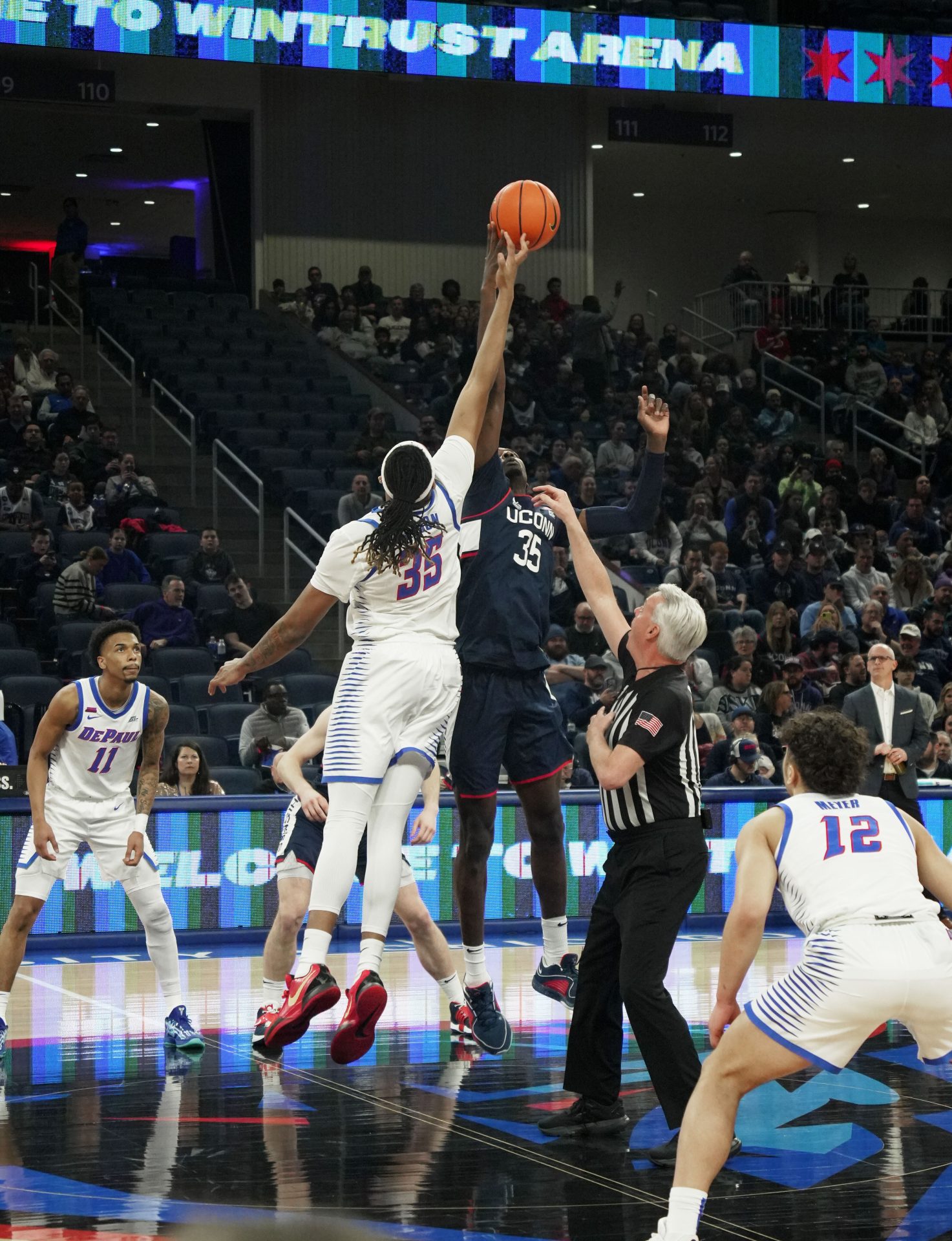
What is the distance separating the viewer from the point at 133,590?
48.0ft

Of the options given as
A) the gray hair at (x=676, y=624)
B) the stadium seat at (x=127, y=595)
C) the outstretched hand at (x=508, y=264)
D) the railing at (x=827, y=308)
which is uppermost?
the railing at (x=827, y=308)

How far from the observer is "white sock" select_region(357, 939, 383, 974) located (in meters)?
5.45

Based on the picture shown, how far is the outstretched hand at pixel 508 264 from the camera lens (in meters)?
6.14

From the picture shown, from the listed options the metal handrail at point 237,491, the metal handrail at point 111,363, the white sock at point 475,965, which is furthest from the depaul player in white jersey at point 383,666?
the metal handrail at point 111,363

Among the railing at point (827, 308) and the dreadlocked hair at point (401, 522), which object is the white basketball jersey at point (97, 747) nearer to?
the dreadlocked hair at point (401, 522)

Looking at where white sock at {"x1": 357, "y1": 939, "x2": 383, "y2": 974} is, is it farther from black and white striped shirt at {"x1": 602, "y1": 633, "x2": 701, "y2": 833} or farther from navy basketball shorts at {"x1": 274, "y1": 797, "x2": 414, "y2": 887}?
navy basketball shorts at {"x1": 274, "y1": 797, "x2": 414, "y2": 887}

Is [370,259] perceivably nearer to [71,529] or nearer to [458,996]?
[71,529]

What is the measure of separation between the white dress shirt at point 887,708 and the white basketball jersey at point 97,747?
5350 millimetres

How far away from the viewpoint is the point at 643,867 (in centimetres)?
554

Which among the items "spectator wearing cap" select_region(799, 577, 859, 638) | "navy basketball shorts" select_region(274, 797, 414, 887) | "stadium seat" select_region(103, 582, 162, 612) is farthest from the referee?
"spectator wearing cap" select_region(799, 577, 859, 638)

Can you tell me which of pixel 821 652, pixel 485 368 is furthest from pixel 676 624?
pixel 821 652

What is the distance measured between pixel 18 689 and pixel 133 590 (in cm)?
183

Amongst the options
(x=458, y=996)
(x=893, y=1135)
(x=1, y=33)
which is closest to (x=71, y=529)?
(x=1, y=33)

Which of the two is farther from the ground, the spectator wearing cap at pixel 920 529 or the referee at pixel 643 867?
the spectator wearing cap at pixel 920 529
